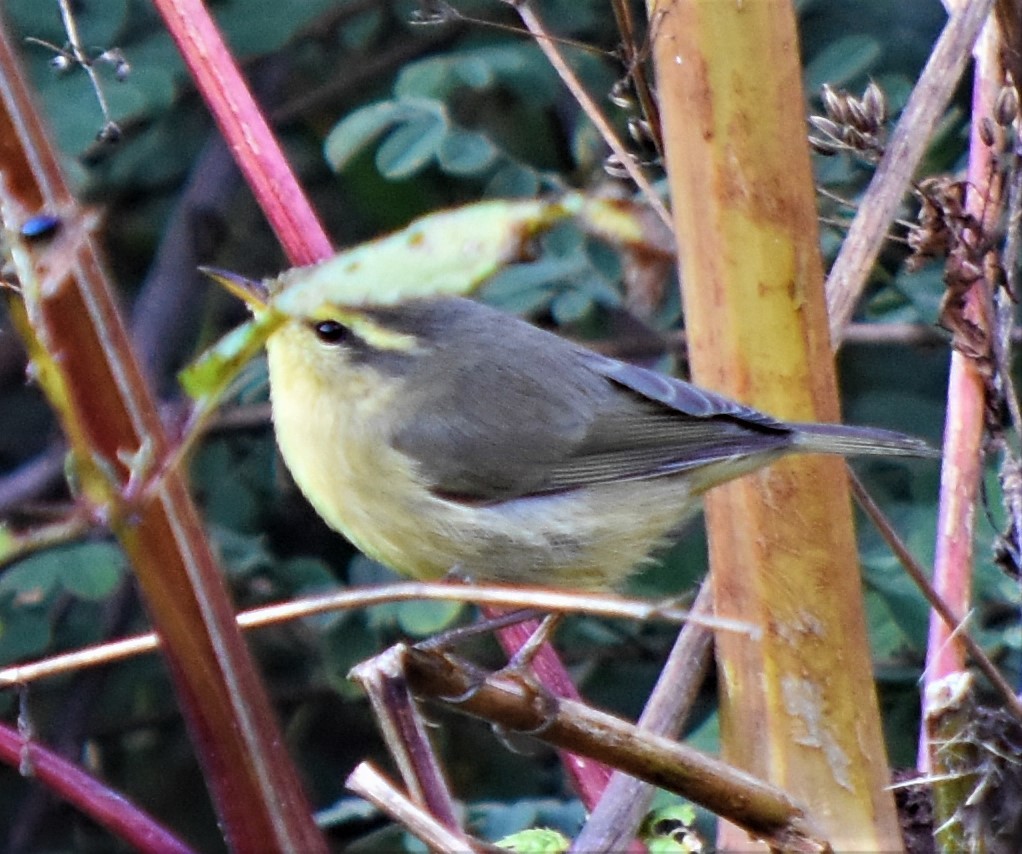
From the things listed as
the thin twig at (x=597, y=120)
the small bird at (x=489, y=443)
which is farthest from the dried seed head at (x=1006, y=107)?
the small bird at (x=489, y=443)

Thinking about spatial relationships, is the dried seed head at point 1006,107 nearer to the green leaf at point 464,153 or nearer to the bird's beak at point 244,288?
the bird's beak at point 244,288

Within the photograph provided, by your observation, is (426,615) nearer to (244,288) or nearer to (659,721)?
(244,288)

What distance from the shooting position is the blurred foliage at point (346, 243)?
2.80 metres

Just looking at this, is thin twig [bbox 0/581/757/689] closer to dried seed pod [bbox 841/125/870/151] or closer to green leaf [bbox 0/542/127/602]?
dried seed pod [bbox 841/125/870/151]

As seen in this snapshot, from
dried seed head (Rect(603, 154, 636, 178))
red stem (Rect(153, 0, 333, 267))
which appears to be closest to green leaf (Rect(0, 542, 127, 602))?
red stem (Rect(153, 0, 333, 267))

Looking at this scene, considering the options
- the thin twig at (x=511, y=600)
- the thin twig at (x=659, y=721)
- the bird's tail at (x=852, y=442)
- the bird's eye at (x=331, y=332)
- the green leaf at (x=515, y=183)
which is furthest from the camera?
the green leaf at (x=515, y=183)

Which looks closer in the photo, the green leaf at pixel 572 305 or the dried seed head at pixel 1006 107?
the dried seed head at pixel 1006 107

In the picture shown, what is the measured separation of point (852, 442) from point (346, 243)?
2.11 m

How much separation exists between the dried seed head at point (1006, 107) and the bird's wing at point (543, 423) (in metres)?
0.78

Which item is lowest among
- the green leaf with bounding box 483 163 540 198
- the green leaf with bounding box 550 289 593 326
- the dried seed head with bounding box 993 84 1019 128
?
the green leaf with bounding box 550 289 593 326

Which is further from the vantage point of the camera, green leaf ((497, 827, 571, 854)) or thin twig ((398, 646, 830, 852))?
green leaf ((497, 827, 571, 854))

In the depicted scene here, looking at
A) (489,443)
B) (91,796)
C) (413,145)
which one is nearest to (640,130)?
(489,443)

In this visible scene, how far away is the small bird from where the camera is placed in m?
2.36

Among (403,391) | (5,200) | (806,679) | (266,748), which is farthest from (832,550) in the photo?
(403,391)
